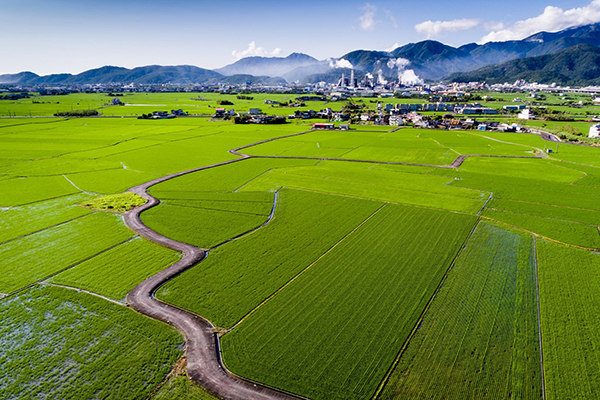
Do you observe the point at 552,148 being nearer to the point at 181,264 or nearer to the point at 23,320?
the point at 181,264

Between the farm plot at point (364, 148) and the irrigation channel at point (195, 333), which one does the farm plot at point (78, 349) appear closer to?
the irrigation channel at point (195, 333)

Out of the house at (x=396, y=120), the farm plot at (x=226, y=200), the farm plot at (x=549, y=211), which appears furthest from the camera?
the house at (x=396, y=120)

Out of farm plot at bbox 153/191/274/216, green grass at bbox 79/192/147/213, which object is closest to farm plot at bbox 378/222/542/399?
farm plot at bbox 153/191/274/216

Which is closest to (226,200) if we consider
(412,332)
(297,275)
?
(297,275)

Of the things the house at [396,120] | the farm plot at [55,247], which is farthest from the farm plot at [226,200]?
the house at [396,120]

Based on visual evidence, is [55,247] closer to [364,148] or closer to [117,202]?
[117,202]
